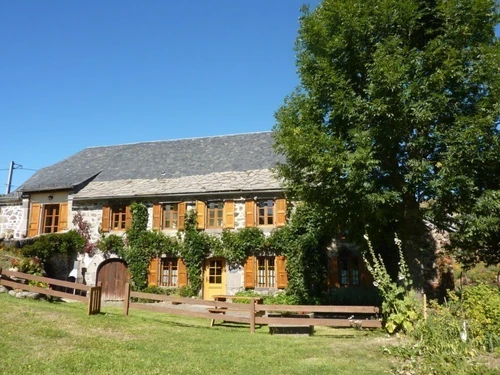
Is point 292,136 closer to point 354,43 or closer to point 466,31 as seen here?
point 354,43

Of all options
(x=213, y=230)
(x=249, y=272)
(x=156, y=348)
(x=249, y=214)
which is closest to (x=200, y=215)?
(x=213, y=230)

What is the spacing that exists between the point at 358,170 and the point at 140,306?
6826mm

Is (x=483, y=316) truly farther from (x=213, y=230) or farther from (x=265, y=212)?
(x=213, y=230)

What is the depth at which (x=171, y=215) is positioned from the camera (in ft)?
60.5

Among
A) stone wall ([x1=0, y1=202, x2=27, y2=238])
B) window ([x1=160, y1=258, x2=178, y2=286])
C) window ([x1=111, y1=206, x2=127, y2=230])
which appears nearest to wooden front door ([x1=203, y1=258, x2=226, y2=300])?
window ([x1=160, y1=258, x2=178, y2=286])

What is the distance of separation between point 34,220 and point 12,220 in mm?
1711

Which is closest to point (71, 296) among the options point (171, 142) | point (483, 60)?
point (483, 60)

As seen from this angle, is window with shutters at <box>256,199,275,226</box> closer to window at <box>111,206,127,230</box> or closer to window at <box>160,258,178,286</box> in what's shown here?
window at <box>160,258,178,286</box>

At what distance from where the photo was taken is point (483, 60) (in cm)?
919

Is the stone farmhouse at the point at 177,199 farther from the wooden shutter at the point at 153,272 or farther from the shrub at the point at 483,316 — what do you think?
the shrub at the point at 483,316

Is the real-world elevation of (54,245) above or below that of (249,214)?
below

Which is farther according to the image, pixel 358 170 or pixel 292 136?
pixel 292 136

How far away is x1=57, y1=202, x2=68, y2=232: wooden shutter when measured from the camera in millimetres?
19594

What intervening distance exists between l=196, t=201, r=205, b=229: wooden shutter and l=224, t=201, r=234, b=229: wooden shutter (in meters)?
1.03
